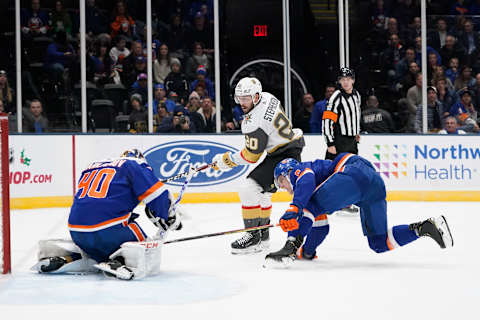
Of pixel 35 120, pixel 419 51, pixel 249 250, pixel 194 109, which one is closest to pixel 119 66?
pixel 194 109

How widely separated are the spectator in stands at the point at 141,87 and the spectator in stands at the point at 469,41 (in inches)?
152

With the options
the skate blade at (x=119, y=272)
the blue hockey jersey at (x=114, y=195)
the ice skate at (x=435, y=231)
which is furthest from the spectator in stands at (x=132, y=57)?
the ice skate at (x=435, y=231)

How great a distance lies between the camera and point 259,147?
4.37 metres

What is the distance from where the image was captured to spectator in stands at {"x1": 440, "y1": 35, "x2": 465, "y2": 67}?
329 inches

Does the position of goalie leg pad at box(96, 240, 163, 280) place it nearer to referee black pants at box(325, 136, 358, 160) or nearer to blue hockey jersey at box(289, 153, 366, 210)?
blue hockey jersey at box(289, 153, 366, 210)

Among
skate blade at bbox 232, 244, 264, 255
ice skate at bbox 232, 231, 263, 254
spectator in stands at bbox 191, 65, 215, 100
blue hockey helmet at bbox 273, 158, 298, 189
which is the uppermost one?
spectator in stands at bbox 191, 65, 215, 100

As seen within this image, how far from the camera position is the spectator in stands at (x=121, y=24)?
831cm

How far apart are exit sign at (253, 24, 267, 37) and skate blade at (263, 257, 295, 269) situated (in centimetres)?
537

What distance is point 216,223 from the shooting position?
5.74 meters

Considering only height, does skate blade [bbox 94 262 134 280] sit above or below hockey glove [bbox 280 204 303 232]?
below

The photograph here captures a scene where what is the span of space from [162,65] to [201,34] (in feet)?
2.23

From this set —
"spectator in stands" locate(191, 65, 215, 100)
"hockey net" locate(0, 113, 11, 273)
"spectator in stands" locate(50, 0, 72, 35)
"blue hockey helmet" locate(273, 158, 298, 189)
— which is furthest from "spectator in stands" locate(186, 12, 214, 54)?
"hockey net" locate(0, 113, 11, 273)

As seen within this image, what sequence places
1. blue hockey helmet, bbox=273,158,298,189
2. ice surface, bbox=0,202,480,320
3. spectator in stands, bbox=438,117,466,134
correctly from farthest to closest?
spectator in stands, bbox=438,117,466,134
blue hockey helmet, bbox=273,158,298,189
ice surface, bbox=0,202,480,320

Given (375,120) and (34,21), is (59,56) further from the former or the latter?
(375,120)
